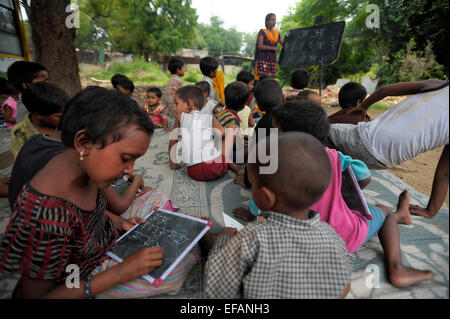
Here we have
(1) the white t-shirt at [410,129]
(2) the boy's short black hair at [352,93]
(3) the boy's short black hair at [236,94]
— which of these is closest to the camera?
(1) the white t-shirt at [410,129]

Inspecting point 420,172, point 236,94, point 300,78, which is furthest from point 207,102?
point 420,172

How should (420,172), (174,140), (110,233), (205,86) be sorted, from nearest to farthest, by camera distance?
(110,233) < (174,140) < (420,172) < (205,86)

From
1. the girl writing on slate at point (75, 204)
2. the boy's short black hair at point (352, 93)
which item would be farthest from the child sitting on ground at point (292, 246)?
the boy's short black hair at point (352, 93)

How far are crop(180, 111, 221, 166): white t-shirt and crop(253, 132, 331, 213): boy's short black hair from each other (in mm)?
1678

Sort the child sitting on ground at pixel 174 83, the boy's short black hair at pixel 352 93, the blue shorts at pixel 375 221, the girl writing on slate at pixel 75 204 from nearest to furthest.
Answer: the girl writing on slate at pixel 75 204 → the blue shorts at pixel 375 221 → the boy's short black hair at pixel 352 93 → the child sitting on ground at pixel 174 83

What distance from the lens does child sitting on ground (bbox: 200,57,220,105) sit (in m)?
4.36

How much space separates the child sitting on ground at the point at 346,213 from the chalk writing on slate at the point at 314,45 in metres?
3.77

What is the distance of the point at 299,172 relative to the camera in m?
0.90

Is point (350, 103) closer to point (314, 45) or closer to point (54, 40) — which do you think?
point (314, 45)

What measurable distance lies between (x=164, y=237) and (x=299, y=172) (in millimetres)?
911

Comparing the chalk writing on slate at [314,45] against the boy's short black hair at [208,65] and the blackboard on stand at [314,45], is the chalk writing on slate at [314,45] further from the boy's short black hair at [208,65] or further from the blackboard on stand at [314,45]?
the boy's short black hair at [208,65]

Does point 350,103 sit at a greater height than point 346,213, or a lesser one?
greater

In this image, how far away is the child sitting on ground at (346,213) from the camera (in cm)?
133
